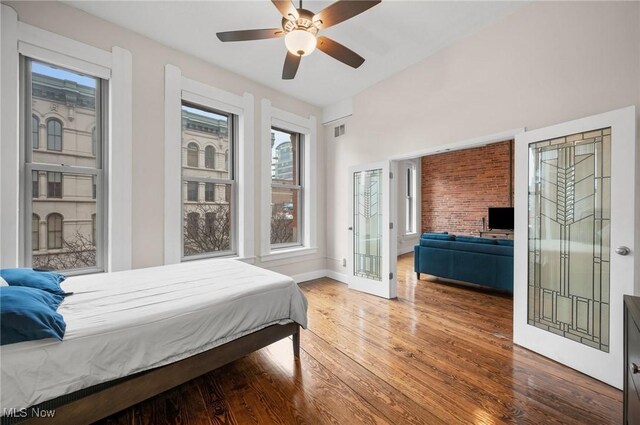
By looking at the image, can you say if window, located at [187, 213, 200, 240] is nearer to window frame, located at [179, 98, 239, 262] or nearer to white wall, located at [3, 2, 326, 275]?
window frame, located at [179, 98, 239, 262]

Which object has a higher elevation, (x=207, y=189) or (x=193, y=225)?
(x=207, y=189)

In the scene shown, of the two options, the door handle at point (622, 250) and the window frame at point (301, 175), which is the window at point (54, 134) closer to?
the window frame at point (301, 175)

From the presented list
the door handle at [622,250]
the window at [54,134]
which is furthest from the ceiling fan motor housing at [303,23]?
the door handle at [622,250]

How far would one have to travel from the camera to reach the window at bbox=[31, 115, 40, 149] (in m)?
2.46

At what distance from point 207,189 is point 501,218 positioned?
6.81 m

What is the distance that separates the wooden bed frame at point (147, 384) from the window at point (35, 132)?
2.45m

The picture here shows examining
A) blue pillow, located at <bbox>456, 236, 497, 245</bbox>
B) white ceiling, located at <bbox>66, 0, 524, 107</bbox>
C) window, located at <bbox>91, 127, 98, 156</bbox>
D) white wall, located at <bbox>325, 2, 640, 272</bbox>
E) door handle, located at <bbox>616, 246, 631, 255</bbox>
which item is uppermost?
white ceiling, located at <bbox>66, 0, 524, 107</bbox>

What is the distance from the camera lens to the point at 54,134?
101 inches

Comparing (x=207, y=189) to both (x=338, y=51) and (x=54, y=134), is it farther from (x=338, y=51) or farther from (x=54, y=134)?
(x=338, y=51)

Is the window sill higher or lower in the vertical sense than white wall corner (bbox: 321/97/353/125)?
lower

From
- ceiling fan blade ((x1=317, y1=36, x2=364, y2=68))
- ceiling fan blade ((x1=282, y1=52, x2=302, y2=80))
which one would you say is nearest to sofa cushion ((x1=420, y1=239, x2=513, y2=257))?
ceiling fan blade ((x1=317, y1=36, x2=364, y2=68))

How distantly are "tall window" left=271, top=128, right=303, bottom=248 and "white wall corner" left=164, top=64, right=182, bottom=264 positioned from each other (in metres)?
1.53

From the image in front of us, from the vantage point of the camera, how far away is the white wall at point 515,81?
2043 mm

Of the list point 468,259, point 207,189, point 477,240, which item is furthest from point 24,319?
point 477,240
